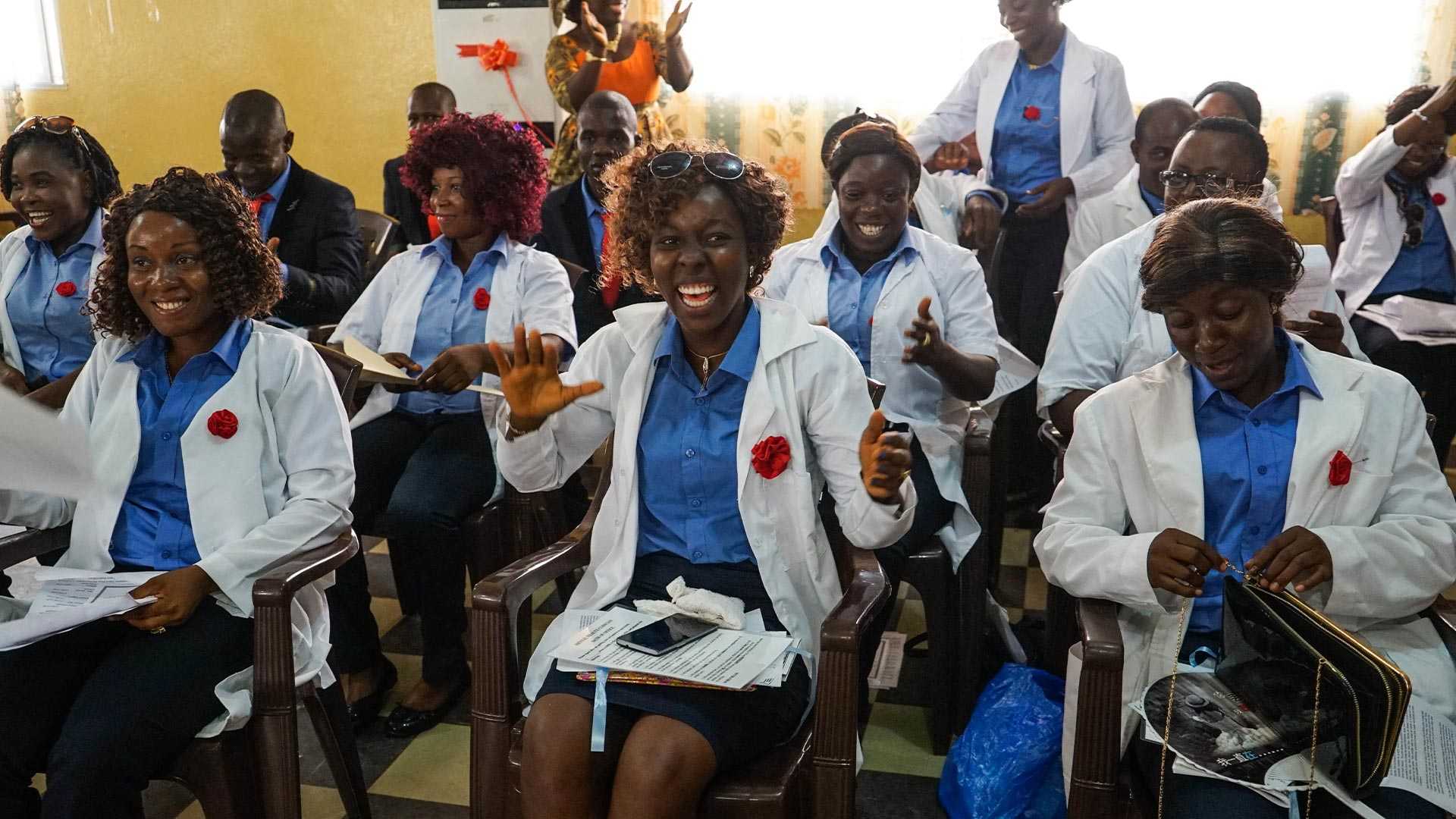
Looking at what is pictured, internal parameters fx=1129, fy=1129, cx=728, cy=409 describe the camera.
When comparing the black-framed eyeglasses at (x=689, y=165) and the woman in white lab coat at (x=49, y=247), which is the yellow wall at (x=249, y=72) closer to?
the woman in white lab coat at (x=49, y=247)

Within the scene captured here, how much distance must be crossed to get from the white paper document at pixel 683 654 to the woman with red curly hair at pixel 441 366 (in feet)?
3.25

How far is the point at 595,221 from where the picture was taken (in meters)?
3.75

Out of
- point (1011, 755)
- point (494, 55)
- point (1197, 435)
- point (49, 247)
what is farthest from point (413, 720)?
point (494, 55)

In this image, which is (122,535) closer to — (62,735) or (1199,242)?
(62,735)

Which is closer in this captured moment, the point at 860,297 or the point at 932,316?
the point at 932,316

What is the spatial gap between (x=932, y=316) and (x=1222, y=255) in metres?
1.00

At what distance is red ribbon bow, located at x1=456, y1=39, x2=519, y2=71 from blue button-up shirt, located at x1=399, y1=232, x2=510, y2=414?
282 cm

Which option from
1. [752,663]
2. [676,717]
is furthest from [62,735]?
[752,663]

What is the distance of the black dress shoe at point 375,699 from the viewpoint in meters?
2.71

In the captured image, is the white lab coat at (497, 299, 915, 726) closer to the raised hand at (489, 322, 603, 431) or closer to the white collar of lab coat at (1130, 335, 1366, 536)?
the raised hand at (489, 322, 603, 431)

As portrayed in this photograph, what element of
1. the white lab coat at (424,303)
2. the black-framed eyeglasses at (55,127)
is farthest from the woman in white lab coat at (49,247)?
the white lab coat at (424,303)

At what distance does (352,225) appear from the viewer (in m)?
3.58

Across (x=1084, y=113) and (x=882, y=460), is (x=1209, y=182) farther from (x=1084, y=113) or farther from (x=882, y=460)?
(x=1084, y=113)

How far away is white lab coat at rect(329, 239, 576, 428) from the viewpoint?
307cm
